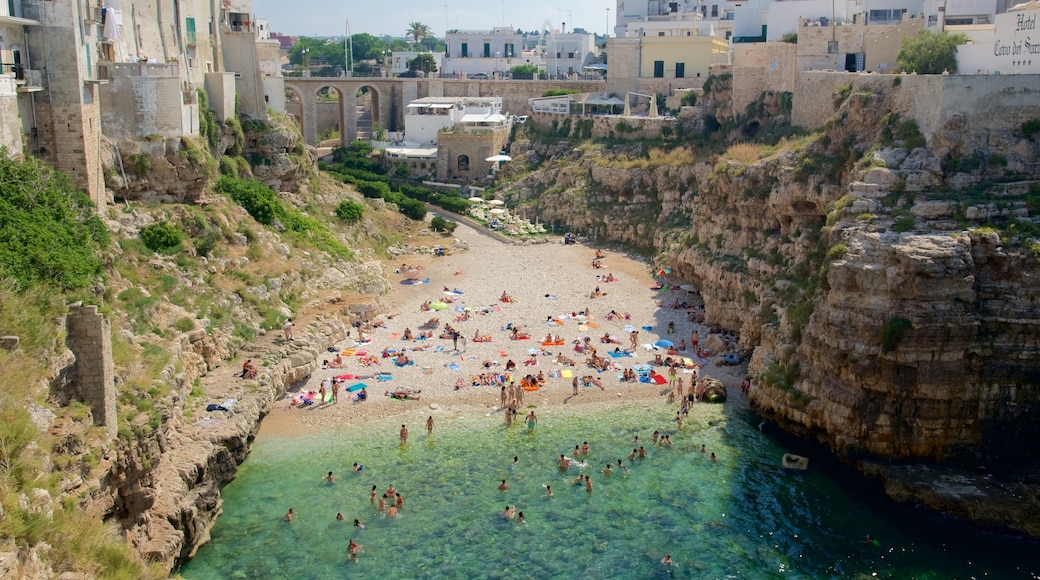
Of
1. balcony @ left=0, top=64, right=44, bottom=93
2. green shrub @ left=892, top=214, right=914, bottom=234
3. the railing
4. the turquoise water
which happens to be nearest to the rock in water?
the turquoise water

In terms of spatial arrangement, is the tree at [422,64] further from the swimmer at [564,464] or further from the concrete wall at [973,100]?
the swimmer at [564,464]

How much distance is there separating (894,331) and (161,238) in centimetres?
2149

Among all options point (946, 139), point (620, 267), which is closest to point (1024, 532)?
point (946, 139)

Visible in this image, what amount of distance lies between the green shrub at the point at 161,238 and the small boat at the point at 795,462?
19.3 meters

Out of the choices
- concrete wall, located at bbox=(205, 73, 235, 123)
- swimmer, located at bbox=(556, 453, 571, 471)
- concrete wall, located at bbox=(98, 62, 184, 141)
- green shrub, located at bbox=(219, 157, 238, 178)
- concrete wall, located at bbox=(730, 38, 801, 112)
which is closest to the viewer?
swimmer, located at bbox=(556, 453, 571, 471)

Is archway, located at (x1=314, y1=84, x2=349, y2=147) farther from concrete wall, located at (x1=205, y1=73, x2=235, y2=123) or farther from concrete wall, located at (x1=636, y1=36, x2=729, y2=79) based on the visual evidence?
A: concrete wall, located at (x1=205, y1=73, x2=235, y2=123)

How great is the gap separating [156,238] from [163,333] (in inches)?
208

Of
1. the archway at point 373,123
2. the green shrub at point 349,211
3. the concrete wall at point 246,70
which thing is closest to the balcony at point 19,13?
the concrete wall at point 246,70

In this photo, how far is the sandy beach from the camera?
29.2 m

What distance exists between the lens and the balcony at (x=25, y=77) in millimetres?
26172

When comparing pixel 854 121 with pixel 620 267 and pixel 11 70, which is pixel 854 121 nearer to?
pixel 620 267

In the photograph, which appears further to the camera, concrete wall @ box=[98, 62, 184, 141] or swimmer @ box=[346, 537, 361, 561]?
concrete wall @ box=[98, 62, 184, 141]

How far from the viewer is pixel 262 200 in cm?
3803

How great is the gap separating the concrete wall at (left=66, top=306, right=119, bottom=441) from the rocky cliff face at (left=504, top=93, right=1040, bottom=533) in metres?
17.0
